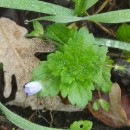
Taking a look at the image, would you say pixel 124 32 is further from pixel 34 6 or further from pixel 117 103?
pixel 34 6

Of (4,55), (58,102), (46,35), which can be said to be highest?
(46,35)

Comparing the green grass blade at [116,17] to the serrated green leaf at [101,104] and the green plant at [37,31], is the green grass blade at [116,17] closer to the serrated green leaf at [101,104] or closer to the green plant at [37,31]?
the green plant at [37,31]

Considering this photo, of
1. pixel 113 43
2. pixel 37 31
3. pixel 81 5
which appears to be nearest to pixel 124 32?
pixel 113 43

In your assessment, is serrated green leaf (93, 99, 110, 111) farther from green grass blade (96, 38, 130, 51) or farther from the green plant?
the green plant

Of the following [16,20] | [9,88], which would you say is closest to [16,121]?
[9,88]

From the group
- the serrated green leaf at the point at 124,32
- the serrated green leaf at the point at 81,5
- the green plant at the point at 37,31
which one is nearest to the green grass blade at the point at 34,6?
the serrated green leaf at the point at 81,5

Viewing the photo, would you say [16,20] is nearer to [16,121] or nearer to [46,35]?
[46,35]
